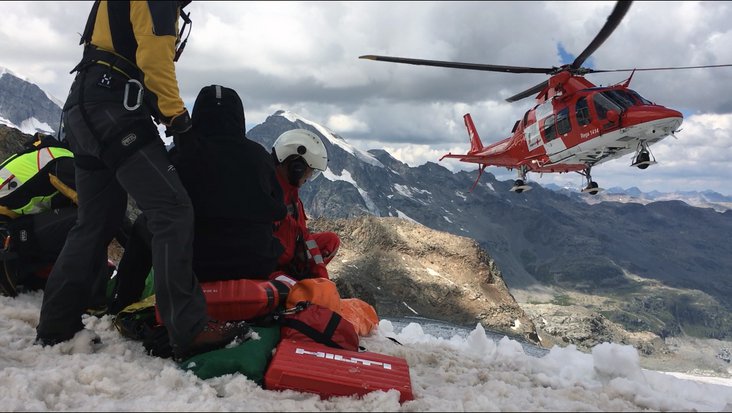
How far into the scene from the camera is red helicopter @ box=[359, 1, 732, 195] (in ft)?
62.8

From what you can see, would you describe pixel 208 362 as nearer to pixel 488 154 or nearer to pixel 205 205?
pixel 205 205

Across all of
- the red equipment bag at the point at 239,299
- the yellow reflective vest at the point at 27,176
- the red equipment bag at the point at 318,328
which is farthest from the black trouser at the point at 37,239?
the red equipment bag at the point at 318,328

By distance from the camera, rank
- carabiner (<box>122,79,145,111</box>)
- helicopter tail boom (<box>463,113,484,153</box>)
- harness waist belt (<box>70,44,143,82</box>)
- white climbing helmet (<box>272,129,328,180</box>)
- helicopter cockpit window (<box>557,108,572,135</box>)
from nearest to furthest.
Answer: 1. carabiner (<box>122,79,145,111</box>)
2. harness waist belt (<box>70,44,143,82</box>)
3. white climbing helmet (<box>272,129,328,180</box>)
4. helicopter cockpit window (<box>557,108,572,135</box>)
5. helicopter tail boom (<box>463,113,484,153</box>)

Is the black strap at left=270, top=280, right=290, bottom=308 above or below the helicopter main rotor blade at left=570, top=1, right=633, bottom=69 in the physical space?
below

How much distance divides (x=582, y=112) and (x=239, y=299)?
65.9 ft

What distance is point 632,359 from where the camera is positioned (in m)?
3.86

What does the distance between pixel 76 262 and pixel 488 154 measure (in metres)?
28.1

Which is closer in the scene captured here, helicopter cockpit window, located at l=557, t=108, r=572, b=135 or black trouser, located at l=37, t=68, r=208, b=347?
black trouser, located at l=37, t=68, r=208, b=347

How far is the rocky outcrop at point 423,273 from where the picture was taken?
32188 millimetres

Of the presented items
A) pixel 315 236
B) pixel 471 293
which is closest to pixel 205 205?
pixel 315 236

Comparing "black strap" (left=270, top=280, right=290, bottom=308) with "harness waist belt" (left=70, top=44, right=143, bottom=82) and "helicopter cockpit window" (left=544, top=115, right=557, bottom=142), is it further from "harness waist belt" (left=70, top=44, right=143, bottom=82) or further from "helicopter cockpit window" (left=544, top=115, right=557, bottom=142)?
"helicopter cockpit window" (left=544, top=115, right=557, bottom=142)

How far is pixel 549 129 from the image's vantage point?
22531mm

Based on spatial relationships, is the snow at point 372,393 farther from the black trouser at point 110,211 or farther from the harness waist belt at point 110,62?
the harness waist belt at point 110,62

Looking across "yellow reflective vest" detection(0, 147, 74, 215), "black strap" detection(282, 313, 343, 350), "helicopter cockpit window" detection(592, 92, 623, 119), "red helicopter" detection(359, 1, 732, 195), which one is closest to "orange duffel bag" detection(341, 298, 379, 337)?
"black strap" detection(282, 313, 343, 350)
